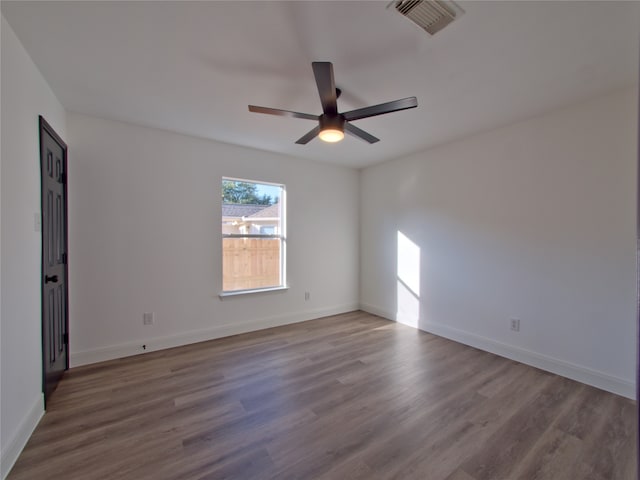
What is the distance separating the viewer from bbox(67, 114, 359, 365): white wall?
2842 millimetres

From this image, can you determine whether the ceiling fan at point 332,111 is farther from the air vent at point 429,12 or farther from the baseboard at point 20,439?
the baseboard at point 20,439

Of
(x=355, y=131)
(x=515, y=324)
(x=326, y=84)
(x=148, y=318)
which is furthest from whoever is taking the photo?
(x=148, y=318)

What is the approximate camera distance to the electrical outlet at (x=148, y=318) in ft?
10.3

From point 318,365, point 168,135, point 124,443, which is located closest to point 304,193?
point 168,135

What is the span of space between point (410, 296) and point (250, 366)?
2450 mm

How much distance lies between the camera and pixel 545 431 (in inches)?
74.4

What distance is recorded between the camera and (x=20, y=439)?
169cm

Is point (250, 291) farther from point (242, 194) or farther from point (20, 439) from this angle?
point (20, 439)

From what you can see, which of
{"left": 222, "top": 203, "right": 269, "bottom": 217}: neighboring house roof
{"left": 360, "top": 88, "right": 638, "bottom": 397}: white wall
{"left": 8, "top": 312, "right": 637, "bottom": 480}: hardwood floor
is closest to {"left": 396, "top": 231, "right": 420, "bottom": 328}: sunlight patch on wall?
{"left": 360, "top": 88, "right": 638, "bottom": 397}: white wall

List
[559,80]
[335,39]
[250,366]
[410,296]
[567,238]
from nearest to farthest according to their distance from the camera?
[335,39]
[559,80]
[567,238]
[250,366]
[410,296]

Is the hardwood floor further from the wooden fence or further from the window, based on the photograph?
the window

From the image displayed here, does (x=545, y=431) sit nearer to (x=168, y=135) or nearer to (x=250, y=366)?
(x=250, y=366)

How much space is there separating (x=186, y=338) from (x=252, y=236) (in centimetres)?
150

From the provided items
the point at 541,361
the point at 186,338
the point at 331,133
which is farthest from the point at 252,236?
the point at 541,361
